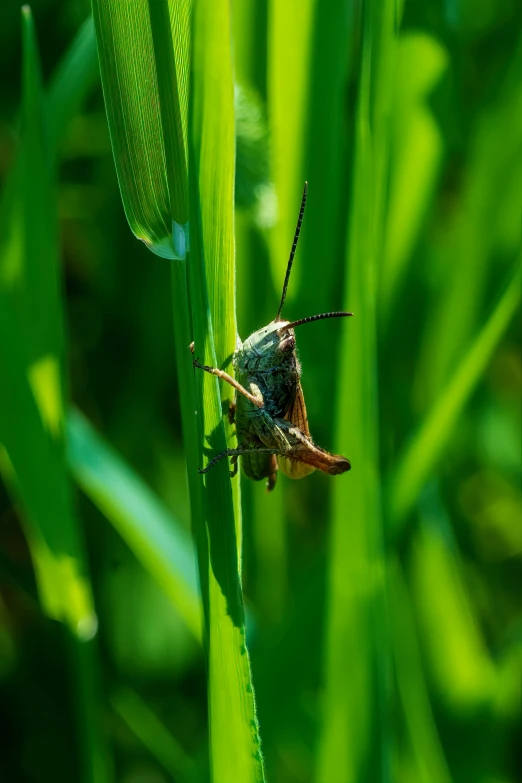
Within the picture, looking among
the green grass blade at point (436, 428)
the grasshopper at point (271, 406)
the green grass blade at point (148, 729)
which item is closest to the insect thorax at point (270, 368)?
the grasshopper at point (271, 406)

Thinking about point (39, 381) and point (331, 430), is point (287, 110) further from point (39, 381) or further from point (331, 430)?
point (39, 381)

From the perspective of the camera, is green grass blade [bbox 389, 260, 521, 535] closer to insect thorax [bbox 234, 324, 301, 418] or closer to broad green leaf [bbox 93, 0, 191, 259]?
insect thorax [bbox 234, 324, 301, 418]

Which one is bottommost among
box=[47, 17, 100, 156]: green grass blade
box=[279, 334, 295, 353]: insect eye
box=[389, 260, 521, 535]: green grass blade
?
box=[389, 260, 521, 535]: green grass blade

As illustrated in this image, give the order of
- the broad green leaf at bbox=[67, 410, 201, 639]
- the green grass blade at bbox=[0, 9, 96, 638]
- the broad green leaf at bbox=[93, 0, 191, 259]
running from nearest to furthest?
1. the broad green leaf at bbox=[93, 0, 191, 259]
2. the green grass blade at bbox=[0, 9, 96, 638]
3. the broad green leaf at bbox=[67, 410, 201, 639]

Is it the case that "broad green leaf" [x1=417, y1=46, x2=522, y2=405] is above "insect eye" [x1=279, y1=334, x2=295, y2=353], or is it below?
above

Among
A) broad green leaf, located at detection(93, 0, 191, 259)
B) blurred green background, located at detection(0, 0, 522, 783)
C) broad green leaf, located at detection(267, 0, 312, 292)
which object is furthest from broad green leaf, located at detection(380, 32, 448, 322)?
broad green leaf, located at detection(93, 0, 191, 259)

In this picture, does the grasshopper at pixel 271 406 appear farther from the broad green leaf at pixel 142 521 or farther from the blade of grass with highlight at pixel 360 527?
the broad green leaf at pixel 142 521

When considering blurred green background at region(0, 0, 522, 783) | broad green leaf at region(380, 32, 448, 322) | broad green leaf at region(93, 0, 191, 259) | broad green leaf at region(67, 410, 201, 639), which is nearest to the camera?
broad green leaf at region(93, 0, 191, 259)

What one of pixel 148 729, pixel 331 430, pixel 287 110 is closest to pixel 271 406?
pixel 331 430
